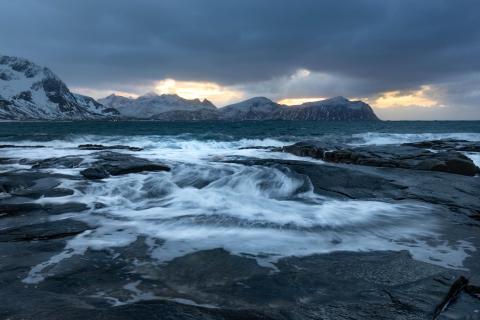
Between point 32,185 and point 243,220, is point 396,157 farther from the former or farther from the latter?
point 32,185

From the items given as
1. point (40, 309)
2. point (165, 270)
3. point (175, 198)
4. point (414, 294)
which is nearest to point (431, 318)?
point (414, 294)

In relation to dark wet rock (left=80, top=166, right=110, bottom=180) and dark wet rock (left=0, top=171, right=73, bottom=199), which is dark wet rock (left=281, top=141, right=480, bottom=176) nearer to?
dark wet rock (left=80, top=166, right=110, bottom=180)

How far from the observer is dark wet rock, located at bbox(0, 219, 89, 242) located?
21.9 ft

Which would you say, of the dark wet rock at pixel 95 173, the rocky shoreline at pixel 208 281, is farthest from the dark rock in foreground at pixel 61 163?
the rocky shoreline at pixel 208 281

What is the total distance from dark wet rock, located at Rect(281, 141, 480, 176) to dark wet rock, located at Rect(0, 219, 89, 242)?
11908 millimetres

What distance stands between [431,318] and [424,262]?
182cm

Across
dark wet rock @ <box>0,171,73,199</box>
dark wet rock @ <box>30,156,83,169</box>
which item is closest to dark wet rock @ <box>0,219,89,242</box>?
dark wet rock @ <box>0,171,73,199</box>

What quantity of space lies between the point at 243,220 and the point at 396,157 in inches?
409

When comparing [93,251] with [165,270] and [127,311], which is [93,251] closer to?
[165,270]

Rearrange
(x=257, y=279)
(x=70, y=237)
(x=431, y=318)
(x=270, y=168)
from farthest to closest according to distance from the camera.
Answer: (x=270, y=168) < (x=70, y=237) < (x=257, y=279) < (x=431, y=318)

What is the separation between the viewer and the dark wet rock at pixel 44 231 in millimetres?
6672

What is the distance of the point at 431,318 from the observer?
3.98 m

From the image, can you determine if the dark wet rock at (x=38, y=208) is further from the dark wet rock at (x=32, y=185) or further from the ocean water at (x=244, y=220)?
the dark wet rock at (x=32, y=185)

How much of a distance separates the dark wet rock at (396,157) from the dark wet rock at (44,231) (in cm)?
1191
